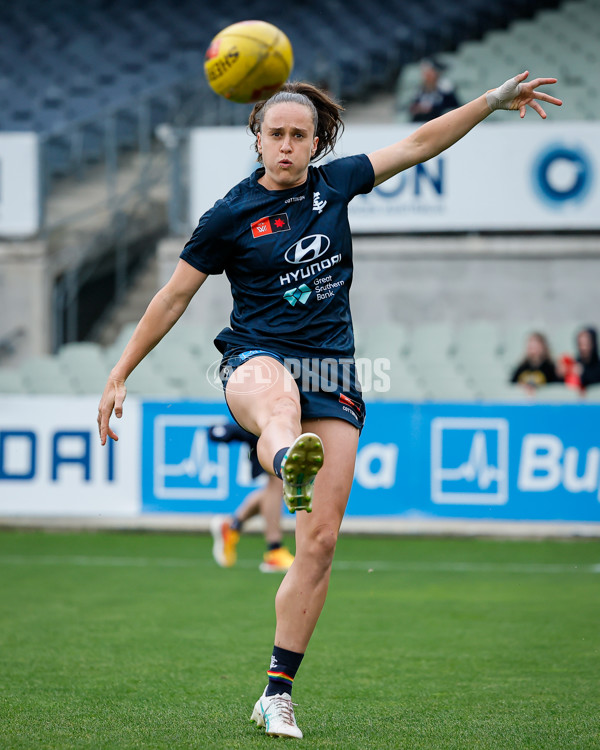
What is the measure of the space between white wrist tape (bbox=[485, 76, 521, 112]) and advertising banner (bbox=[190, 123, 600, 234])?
8788 millimetres

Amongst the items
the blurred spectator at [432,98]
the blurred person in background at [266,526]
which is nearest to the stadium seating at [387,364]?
the blurred person in background at [266,526]

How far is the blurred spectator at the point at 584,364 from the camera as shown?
37.6 ft

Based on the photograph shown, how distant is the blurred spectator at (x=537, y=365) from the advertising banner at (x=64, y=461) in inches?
162

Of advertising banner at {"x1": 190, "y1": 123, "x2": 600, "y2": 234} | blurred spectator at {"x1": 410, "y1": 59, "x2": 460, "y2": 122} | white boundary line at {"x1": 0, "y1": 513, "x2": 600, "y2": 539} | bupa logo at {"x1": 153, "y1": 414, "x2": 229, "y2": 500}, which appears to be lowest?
white boundary line at {"x1": 0, "y1": 513, "x2": 600, "y2": 539}

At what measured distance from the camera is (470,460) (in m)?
10.6

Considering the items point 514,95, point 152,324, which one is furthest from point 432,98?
point 152,324

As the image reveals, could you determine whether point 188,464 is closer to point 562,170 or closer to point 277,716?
point 562,170

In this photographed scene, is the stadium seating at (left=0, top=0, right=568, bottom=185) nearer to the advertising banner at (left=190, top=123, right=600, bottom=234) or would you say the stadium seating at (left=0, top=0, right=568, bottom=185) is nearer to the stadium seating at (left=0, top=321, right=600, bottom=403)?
the advertising banner at (left=190, top=123, right=600, bottom=234)

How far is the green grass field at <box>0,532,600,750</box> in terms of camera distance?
160 inches

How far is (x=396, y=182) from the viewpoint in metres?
13.5

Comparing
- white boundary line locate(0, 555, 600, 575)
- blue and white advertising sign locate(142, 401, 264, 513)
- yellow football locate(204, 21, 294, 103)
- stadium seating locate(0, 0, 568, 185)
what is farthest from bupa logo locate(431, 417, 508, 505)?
stadium seating locate(0, 0, 568, 185)

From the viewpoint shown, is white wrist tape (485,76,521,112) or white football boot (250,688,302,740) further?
white wrist tape (485,76,521,112)

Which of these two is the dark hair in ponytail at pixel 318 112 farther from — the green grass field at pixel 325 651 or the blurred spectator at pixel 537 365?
the blurred spectator at pixel 537 365

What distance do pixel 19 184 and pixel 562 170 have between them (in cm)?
703
